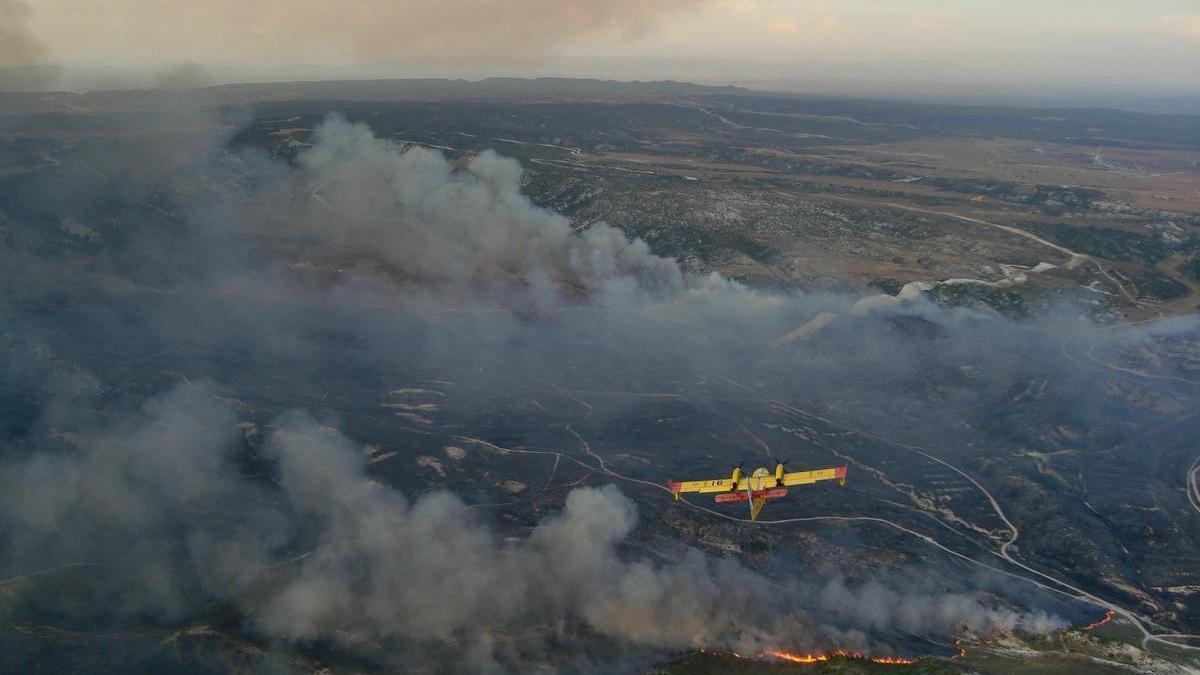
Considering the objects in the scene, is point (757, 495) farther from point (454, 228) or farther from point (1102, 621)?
point (454, 228)

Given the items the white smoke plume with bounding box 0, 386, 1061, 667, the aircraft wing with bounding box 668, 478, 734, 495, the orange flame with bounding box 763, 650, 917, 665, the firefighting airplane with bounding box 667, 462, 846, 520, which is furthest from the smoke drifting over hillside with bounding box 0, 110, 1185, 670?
the firefighting airplane with bounding box 667, 462, 846, 520

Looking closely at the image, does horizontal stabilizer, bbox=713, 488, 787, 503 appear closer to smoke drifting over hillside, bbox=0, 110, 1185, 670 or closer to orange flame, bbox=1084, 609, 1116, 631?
smoke drifting over hillside, bbox=0, 110, 1185, 670

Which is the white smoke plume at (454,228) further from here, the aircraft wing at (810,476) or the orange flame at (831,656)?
the orange flame at (831,656)

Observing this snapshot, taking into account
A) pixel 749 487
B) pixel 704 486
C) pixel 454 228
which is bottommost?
pixel 704 486

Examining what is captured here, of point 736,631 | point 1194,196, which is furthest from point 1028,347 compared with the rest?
point 1194,196

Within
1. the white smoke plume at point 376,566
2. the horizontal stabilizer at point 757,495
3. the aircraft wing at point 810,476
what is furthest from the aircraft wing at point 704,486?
the aircraft wing at point 810,476

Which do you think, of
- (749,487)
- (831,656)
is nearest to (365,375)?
(749,487)

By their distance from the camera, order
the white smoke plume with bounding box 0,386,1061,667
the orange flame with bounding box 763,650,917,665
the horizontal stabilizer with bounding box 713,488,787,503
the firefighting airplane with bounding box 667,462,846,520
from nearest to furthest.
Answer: the orange flame with bounding box 763,650,917,665, the white smoke plume with bounding box 0,386,1061,667, the firefighting airplane with bounding box 667,462,846,520, the horizontal stabilizer with bounding box 713,488,787,503

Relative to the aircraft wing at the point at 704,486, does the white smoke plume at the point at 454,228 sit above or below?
above

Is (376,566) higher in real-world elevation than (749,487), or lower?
lower
